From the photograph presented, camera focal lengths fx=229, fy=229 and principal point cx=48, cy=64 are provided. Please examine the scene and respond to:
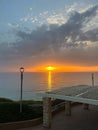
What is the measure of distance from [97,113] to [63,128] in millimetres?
5008

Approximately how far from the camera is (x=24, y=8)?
68.7ft

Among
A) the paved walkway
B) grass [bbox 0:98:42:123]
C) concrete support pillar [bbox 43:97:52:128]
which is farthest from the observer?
grass [bbox 0:98:42:123]

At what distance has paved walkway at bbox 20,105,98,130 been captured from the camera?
47.2 ft

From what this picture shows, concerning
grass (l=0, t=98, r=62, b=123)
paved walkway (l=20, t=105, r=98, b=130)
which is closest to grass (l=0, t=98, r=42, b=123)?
grass (l=0, t=98, r=62, b=123)

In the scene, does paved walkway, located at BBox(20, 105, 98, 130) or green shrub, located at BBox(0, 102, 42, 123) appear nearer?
paved walkway, located at BBox(20, 105, 98, 130)

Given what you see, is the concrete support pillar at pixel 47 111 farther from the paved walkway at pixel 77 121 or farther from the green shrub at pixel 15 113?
the green shrub at pixel 15 113

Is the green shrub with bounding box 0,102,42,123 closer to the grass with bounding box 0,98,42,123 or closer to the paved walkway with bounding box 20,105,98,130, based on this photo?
the grass with bounding box 0,98,42,123

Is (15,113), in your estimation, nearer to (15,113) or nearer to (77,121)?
(15,113)

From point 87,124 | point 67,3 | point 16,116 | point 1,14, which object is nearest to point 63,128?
point 87,124

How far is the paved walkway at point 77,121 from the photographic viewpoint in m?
14.4

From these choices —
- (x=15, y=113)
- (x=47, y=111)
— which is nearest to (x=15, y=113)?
(x=15, y=113)

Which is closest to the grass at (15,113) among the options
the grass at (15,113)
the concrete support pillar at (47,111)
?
the grass at (15,113)

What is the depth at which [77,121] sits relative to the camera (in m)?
15.8

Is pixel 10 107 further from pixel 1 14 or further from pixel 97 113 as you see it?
pixel 1 14
